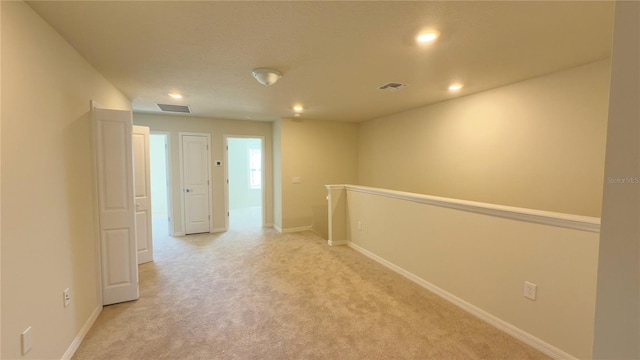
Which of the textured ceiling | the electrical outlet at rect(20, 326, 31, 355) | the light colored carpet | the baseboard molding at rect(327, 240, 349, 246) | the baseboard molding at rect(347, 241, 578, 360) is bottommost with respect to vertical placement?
the light colored carpet

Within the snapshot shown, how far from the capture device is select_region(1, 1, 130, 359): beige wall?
145 cm

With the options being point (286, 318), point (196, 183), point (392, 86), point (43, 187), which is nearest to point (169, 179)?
point (196, 183)

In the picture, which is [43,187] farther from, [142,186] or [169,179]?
[169,179]

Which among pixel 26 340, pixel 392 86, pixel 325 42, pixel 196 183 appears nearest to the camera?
pixel 26 340

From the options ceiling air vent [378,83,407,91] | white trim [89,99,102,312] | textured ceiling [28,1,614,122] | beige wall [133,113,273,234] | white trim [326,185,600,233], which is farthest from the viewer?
beige wall [133,113,273,234]

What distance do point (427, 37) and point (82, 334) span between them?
11.8 feet

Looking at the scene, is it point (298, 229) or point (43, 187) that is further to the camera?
point (298, 229)

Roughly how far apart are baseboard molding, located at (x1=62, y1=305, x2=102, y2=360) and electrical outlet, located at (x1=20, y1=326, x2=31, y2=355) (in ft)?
1.59

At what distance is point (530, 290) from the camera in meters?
2.16

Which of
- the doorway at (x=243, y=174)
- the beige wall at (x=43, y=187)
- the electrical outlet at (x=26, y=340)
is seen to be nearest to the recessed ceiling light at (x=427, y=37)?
the beige wall at (x=43, y=187)

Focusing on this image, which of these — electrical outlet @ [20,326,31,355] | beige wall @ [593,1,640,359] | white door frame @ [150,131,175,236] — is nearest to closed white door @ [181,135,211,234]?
white door frame @ [150,131,175,236]

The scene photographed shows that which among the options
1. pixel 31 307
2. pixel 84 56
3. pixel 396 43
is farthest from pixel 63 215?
pixel 396 43

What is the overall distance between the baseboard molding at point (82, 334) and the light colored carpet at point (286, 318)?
5 cm

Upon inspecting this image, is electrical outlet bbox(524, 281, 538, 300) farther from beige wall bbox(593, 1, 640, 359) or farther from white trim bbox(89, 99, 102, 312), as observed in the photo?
white trim bbox(89, 99, 102, 312)
